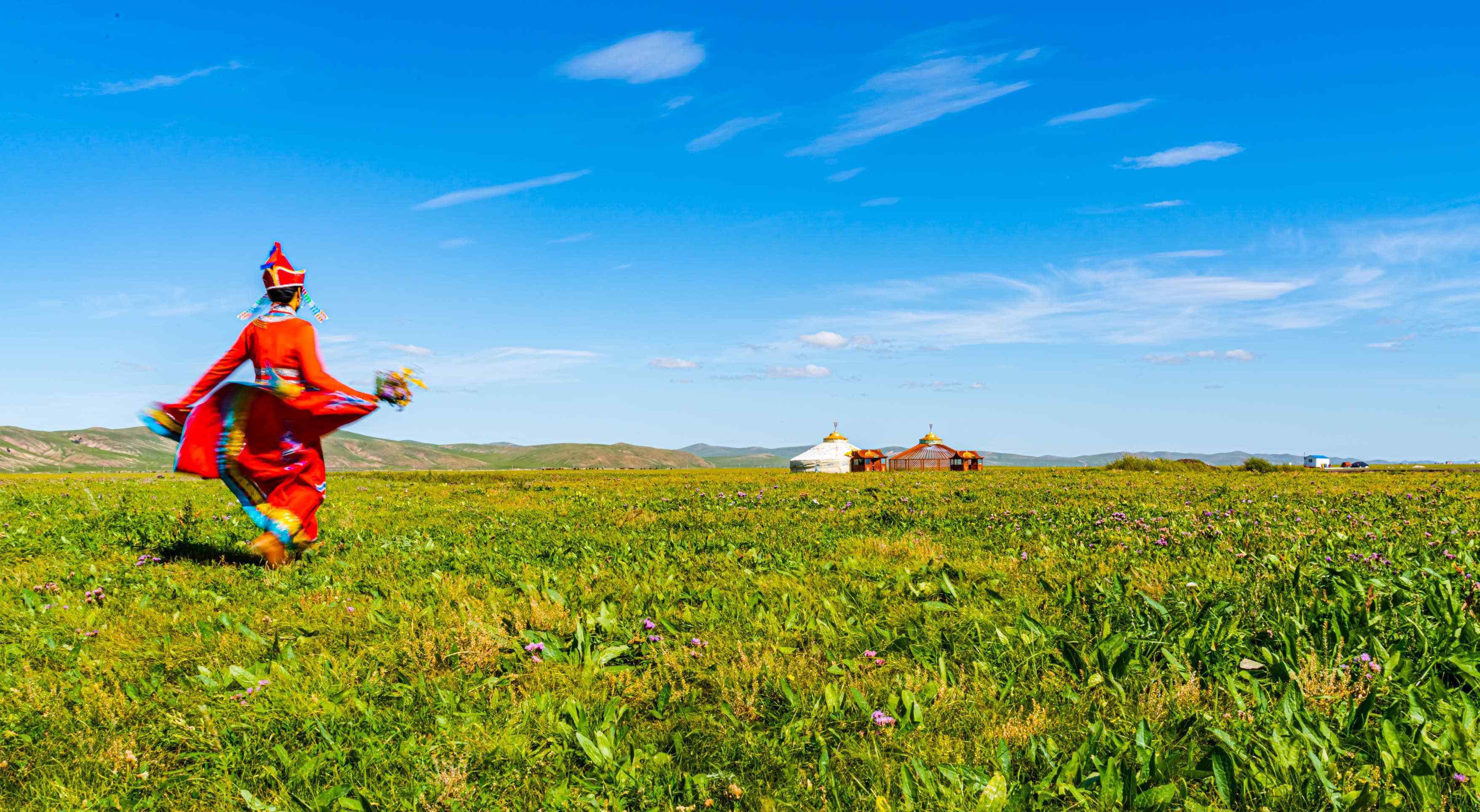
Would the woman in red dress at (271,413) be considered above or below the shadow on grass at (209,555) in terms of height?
above

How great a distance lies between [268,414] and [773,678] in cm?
867

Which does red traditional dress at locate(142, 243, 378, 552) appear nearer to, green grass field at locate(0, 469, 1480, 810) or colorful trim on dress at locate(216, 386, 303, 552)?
colorful trim on dress at locate(216, 386, 303, 552)

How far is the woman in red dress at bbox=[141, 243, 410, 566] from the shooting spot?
9.88 metres

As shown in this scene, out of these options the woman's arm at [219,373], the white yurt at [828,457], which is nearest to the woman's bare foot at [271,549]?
the woman's arm at [219,373]

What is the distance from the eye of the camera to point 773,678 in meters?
5.06

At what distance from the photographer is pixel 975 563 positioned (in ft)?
26.5

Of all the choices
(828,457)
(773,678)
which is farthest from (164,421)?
(828,457)

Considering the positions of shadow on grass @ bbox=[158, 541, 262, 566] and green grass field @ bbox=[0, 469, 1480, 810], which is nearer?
green grass field @ bbox=[0, 469, 1480, 810]

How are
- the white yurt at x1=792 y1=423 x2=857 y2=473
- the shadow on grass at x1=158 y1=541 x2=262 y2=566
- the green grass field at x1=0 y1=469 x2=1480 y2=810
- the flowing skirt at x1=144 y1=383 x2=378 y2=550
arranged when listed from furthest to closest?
the white yurt at x1=792 y1=423 x2=857 y2=473 < the shadow on grass at x1=158 y1=541 x2=262 y2=566 < the flowing skirt at x1=144 y1=383 x2=378 y2=550 < the green grass field at x1=0 y1=469 x2=1480 y2=810

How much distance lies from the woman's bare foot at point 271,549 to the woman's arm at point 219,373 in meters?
2.15

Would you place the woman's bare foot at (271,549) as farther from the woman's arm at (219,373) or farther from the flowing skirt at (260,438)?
the woman's arm at (219,373)

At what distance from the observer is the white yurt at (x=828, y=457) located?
333 feet

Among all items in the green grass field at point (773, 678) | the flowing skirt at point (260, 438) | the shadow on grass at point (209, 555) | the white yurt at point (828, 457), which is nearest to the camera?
the green grass field at point (773, 678)

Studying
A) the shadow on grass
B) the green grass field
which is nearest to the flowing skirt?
the shadow on grass
